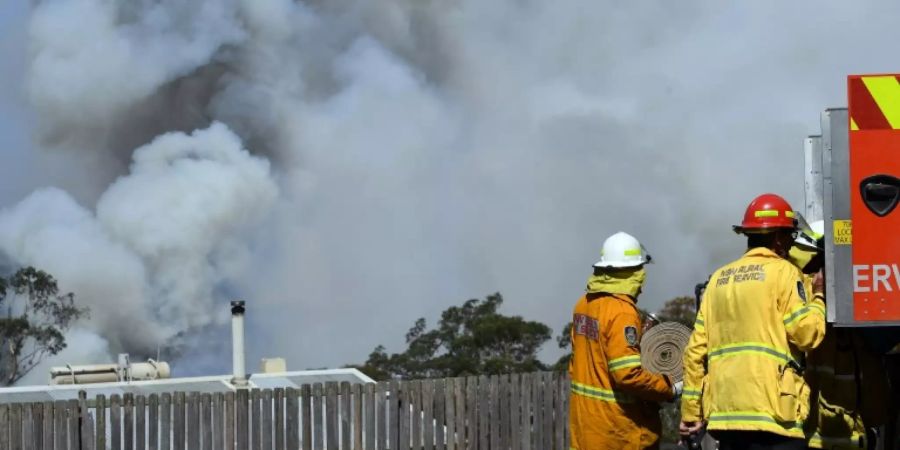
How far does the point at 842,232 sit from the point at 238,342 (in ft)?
32.1

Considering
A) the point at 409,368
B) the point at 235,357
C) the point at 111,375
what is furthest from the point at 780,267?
the point at 409,368

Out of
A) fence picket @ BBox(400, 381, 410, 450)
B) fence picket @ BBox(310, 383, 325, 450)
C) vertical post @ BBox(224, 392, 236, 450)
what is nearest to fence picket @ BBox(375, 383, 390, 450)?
fence picket @ BBox(400, 381, 410, 450)

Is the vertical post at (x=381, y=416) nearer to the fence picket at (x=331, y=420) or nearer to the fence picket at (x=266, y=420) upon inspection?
the fence picket at (x=331, y=420)

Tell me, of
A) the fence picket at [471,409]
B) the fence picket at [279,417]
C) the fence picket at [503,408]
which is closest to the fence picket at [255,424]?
the fence picket at [279,417]

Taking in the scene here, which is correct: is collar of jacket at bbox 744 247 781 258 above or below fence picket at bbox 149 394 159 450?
→ above

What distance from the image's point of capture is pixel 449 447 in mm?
11625

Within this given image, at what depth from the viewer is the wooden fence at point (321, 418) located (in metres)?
10.4

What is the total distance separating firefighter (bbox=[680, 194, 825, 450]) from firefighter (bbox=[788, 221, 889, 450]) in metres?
0.19

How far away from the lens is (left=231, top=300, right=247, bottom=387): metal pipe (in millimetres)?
13508

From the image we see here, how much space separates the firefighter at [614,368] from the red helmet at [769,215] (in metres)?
1.28

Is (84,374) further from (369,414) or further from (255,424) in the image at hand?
(369,414)

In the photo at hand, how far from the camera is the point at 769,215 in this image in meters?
5.86

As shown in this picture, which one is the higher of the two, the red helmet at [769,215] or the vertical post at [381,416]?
the red helmet at [769,215]

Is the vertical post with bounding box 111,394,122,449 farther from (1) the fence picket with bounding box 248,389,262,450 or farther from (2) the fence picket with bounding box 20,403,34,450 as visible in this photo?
(1) the fence picket with bounding box 248,389,262,450
